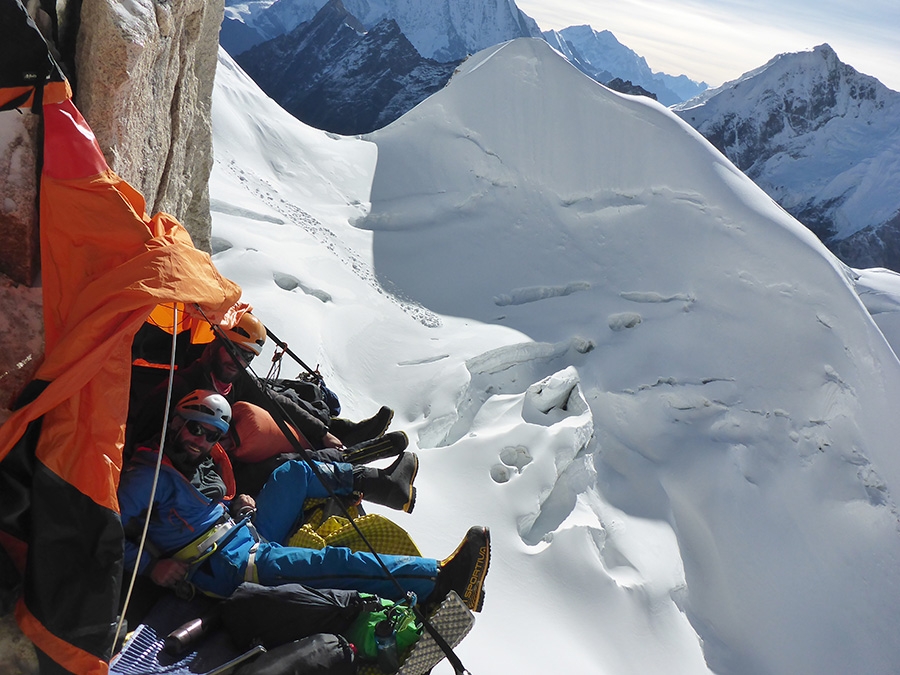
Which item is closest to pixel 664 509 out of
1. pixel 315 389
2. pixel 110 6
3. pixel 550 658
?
pixel 550 658

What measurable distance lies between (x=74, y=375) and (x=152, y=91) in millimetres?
2039

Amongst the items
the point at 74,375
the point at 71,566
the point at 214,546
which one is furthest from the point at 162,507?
the point at 74,375

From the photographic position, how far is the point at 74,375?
2178 mm

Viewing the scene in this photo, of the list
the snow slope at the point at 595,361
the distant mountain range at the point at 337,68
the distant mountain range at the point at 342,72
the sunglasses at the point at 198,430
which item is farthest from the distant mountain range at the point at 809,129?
the sunglasses at the point at 198,430

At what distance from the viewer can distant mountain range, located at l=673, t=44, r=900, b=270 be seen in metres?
74.4

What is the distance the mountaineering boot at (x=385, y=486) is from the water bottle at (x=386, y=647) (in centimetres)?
96

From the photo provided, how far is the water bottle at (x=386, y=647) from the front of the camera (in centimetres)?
243

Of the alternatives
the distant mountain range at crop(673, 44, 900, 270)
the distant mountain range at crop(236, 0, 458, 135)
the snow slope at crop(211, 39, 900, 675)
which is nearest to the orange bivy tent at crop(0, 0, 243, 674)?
the snow slope at crop(211, 39, 900, 675)

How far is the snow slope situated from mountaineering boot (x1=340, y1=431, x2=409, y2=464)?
0.68 m

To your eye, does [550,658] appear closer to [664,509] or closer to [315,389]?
[315,389]

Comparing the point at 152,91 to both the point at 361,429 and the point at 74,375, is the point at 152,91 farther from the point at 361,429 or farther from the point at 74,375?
the point at 361,429

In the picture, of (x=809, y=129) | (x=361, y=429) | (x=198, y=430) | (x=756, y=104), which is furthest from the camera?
(x=756, y=104)

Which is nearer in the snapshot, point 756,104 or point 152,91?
point 152,91

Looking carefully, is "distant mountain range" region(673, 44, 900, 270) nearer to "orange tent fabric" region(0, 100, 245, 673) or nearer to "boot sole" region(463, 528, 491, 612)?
"boot sole" region(463, 528, 491, 612)
